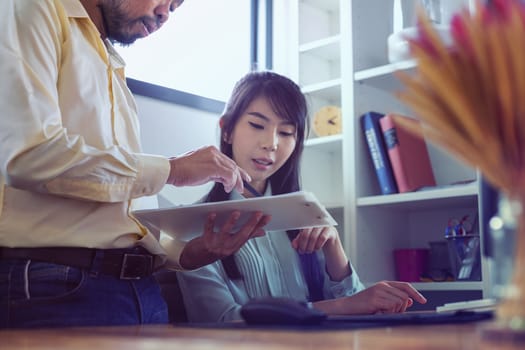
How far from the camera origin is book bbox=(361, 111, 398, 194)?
240 centimetres

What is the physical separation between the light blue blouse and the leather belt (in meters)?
0.31

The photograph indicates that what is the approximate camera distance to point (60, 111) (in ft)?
4.22

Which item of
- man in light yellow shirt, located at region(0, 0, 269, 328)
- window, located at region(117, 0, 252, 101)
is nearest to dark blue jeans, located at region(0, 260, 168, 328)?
man in light yellow shirt, located at region(0, 0, 269, 328)

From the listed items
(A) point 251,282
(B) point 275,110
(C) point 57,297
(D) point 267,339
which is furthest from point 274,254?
(D) point 267,339

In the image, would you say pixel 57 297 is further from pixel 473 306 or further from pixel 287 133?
pixel 287 133

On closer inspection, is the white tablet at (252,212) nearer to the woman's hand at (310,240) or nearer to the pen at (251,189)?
the woman's hand at (310,240)

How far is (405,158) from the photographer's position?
237 centimetres

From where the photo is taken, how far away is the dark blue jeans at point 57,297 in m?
1.15

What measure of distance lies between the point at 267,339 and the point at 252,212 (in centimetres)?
74

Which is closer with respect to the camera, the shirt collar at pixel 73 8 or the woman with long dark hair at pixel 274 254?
the shirt collar at pixel 73 8

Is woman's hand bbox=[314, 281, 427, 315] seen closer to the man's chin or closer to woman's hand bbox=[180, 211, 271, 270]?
woman's hand bbox=[180, 211, 271, 270]

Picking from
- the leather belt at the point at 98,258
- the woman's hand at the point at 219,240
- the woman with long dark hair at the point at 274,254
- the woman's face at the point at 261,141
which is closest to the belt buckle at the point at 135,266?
the leather belt at the point at 98,258

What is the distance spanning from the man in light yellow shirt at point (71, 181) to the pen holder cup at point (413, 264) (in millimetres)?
1154

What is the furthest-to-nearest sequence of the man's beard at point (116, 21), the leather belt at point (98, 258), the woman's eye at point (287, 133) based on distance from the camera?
1. the woman's eye at point (287, 133)
2. the man's beard at point (116, 21)
3. the leather belt at point (98, 258)
